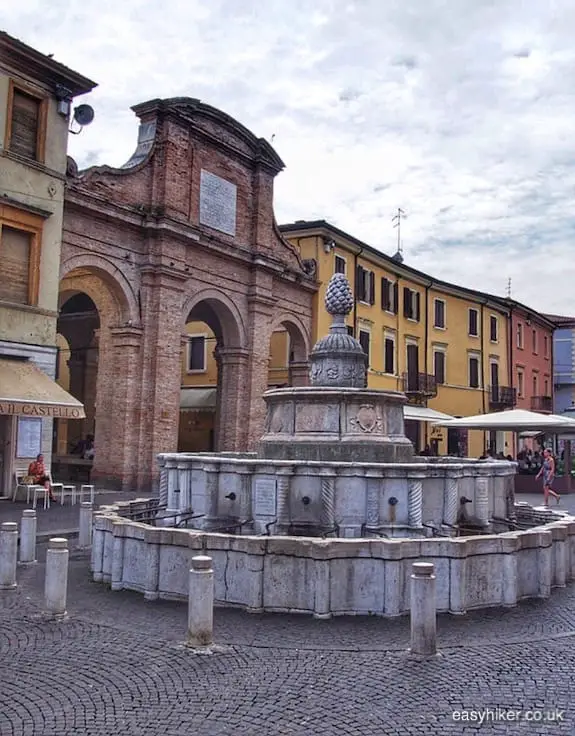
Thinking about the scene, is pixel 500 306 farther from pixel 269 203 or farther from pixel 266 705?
pixel 266 705

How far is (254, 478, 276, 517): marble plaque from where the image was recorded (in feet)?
29.8

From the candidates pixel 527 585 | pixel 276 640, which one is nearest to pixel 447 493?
pixel 527 585

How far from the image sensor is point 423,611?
236 inches

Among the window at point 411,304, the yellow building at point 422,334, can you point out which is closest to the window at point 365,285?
the yellow building at point 422,334

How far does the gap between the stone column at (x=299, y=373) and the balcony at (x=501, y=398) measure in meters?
17.2

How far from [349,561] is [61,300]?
22312 mm

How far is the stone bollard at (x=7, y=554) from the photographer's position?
8.31 m

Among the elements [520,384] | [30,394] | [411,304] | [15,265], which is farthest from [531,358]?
[30,394]

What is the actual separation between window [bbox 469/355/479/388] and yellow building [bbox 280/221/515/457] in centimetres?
6

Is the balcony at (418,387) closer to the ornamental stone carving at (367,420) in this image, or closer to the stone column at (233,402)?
the stone column at (233,402)

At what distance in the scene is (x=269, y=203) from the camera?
2722 centimetres

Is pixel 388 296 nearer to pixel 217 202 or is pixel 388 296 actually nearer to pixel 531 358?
pixel 217 202

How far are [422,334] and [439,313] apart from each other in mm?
2427

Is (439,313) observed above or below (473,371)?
above
